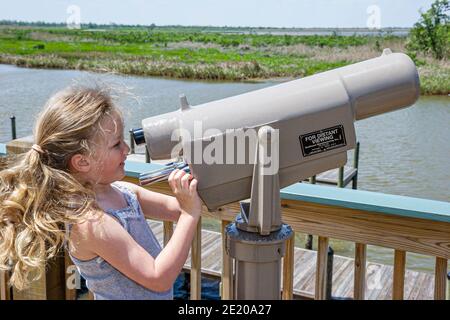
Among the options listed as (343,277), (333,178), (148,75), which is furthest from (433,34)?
(343,277)

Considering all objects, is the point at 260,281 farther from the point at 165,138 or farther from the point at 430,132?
the point at 430,132

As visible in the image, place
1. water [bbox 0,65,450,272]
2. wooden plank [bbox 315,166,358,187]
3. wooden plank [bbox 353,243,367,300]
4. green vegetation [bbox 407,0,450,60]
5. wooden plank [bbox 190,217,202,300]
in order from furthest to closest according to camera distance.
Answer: green vegetation [bbox 407,0,450,60]
water [bbox 0,65,450,272]
wooden plank [bbox 315,166,358,187]
wooden plank [bbox 190,217,202,300]
wooden plank [bbox 353,243,367,300]

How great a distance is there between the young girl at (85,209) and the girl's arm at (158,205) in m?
0.12

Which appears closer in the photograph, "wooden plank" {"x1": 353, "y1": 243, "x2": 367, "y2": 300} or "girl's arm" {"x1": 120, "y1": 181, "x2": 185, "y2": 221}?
"girl's arm" {"x1": 120, "y1": 181, "x2": 185, "y2": 221}

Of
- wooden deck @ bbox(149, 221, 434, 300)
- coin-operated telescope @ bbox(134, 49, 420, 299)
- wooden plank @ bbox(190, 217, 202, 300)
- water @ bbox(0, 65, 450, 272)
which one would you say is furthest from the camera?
water @ bbox(0, 65, 450, 272)

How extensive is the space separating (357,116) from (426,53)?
23.1m

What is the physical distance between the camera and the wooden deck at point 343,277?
3408mm

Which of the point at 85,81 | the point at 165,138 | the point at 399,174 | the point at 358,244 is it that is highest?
the point at 85,81

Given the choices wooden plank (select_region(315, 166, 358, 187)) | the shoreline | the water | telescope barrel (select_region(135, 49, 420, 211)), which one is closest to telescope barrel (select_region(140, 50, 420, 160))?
telescope barrel (select_region(135, 49, 420, 211))

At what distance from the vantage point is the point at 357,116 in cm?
119

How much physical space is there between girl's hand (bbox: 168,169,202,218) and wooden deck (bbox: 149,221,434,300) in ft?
7.60

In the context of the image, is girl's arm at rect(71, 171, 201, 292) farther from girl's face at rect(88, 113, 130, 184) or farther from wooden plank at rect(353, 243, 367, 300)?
wooden plank at rect(353, 243, 367, 300)

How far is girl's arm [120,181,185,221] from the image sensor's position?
136cm
